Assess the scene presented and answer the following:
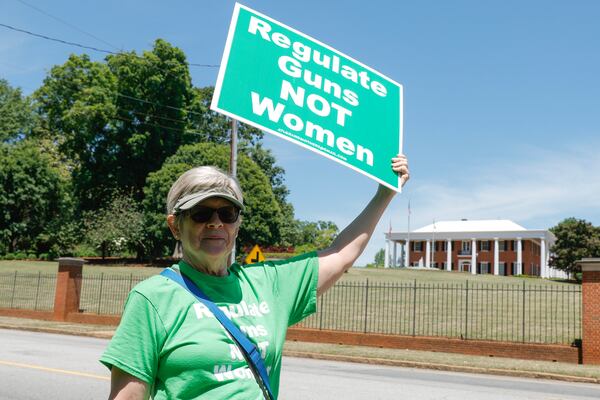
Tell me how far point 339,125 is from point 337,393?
786cm

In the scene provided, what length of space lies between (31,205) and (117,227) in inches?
389

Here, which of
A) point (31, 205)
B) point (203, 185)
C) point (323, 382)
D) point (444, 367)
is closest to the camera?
point (203, 185)

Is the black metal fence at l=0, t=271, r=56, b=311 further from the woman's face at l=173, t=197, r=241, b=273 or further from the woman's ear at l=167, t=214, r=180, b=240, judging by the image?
the woman's face at l=173, t=197, r=241, b=273

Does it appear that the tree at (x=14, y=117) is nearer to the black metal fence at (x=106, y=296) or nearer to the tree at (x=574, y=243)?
the black metal fence at (x=106, y=296)

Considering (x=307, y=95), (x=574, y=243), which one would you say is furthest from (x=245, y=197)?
(x=307, y=95)

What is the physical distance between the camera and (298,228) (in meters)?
74.8

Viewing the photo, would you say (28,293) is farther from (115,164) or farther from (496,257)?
(496,257)

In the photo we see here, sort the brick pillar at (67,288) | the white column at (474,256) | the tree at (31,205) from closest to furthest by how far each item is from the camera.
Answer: the brick pillar at (67,288) → the tree at (31,205) → the white column at (474,256)

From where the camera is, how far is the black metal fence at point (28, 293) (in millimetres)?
29453

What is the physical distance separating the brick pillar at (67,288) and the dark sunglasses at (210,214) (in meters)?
25.6

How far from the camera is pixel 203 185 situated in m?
2.17

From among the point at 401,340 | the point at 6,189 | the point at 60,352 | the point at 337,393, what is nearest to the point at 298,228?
the point at 6,189

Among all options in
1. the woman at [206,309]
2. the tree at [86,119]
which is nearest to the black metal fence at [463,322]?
the woman at [206,309]

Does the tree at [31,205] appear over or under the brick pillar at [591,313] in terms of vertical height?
over
